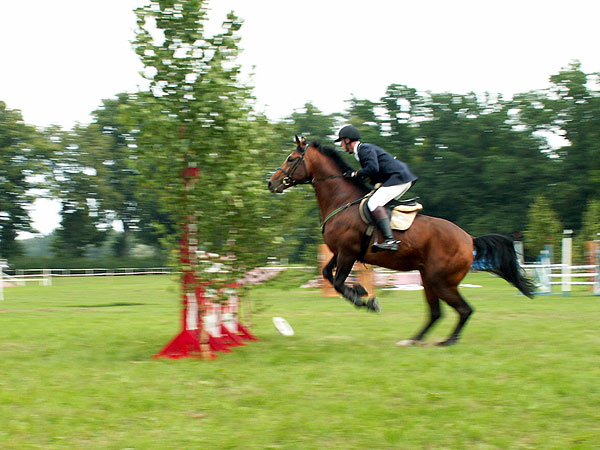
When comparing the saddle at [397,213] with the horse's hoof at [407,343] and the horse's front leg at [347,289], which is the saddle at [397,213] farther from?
the horse's hoof at [407,343]

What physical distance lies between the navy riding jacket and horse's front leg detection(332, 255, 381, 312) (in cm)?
114

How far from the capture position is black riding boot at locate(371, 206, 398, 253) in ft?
28.9

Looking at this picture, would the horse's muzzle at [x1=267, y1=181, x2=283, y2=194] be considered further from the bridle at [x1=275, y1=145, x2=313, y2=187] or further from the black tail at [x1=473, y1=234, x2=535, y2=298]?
the black tail at [x1=473, y1=234, x2=535, y2=298]

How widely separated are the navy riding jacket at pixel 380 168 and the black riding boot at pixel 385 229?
16.7 inches

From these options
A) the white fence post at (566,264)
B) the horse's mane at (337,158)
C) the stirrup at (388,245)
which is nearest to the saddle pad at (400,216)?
the stirrup at (388,245)

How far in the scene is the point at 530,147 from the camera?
62312 millimetres

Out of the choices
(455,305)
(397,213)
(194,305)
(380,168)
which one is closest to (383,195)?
(397,213)

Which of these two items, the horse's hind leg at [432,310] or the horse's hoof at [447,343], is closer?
the horse's hoof at [447,343]

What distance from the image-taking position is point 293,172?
30.8ft

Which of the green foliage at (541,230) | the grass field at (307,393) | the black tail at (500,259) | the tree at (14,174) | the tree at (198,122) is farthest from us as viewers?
the tree at (14,174)

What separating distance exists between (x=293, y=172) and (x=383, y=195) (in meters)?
1.28

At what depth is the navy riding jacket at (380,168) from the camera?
29.5 feet

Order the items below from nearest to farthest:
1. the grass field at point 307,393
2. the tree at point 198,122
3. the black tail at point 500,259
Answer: the grass field at point 307,393 → the tree at point 198,122 → the black tail at point 500,259

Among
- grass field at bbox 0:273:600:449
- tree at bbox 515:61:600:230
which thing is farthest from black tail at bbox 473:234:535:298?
tree at bbox 515:61:600:230
